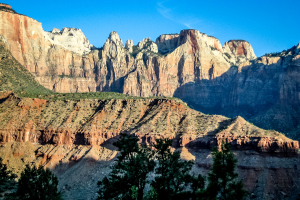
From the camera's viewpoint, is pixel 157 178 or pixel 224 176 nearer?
pixel 157 178

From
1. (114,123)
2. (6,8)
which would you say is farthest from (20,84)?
(6,8)

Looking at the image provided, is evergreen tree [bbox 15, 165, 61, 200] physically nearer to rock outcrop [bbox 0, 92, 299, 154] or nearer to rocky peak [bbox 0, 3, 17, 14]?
rock outcrop [bbox 0, 92, 299, 154]

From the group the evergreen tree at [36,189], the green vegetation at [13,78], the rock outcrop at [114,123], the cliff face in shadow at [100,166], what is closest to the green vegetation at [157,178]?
the evergreen tree at [36,189]

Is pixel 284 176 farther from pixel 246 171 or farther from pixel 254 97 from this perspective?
pixel 254 97

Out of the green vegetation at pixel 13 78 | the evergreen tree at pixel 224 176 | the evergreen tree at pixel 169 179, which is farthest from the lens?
the green vegetation at pixel 13 78

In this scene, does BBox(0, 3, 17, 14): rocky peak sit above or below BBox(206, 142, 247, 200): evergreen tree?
above

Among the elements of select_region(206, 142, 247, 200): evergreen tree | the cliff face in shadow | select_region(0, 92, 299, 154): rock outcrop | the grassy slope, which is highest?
the grassy slope

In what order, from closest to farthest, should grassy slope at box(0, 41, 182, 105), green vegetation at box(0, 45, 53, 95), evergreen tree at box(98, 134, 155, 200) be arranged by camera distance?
1. evergreen tree at box(98, 134, 155, 200)
2. grassy slope at box(0, 41, 182, 105)
3. green vegetation at box(0, 45, 53, 95)

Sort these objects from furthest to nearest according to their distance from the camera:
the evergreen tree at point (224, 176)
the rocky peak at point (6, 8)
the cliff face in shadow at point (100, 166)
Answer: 1. the rocky peak at point (6, 8)
2. the cliff face in shadow at point (100, 166)
3. the evergreen tree at point (224, 176)

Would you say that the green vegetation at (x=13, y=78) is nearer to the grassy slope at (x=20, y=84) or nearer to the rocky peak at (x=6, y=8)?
the grassy slope at (x=20, y=84)

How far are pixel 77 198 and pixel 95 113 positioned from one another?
39.2 metres

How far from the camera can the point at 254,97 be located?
19000 cm

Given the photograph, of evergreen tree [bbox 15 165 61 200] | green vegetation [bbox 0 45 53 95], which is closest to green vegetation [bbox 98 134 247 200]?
evergreen tree [bbox 15 165 61 200]

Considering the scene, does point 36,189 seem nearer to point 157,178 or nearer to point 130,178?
point 130,178
